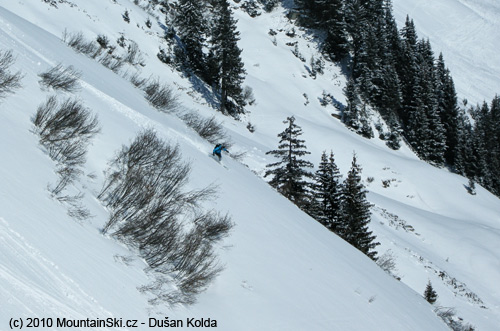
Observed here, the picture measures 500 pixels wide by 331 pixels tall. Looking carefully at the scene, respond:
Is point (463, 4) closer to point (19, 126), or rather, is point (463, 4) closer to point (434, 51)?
point (434, 51)

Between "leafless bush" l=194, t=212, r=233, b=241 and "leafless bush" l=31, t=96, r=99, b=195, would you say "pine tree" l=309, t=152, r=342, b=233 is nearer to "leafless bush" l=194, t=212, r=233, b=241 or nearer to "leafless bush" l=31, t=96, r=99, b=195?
"leafless bush" l=194, t=212, r=233, b=241

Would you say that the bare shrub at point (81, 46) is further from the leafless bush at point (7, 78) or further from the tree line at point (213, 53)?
the tree line at point (213, 53)

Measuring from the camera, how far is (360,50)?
171 feet

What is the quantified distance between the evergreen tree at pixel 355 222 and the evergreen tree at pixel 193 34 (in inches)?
869

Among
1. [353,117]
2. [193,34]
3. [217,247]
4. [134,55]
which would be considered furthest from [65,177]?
[353,117]

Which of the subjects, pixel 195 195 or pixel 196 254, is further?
pixel 195 195

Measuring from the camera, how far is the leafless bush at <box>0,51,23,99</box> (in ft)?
26.6

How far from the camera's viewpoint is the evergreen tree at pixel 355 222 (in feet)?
61.9

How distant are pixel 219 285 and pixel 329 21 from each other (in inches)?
2119

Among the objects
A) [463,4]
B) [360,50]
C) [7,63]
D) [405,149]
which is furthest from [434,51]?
[7,63]

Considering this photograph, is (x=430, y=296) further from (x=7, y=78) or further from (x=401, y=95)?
(x=401, y=95)

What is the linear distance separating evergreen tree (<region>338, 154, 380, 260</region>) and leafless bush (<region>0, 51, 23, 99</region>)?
1463 centimetres

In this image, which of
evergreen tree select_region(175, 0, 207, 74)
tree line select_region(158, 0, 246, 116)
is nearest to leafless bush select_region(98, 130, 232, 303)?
tree line select_region(158, 0, 246, 116)

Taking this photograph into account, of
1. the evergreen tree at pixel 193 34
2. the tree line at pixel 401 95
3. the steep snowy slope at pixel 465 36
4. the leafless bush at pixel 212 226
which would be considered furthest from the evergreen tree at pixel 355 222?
the steep snowy slope at pixel 465 36
